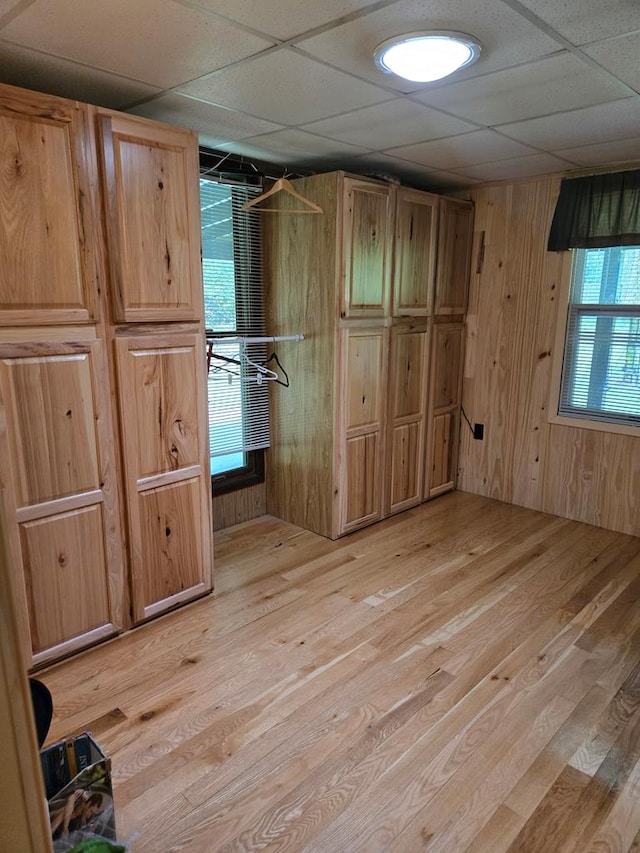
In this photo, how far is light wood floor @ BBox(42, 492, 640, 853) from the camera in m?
1.70

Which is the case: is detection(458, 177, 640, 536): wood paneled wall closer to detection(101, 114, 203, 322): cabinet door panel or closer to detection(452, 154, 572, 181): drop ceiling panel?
detection(452, 154, 572, 181): drop ceiling panel

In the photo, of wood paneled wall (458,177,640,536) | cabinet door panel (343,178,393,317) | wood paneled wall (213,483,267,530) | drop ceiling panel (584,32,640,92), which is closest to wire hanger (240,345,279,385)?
cabinet door panel (343,178,393,317)

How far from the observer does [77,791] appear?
1.48 meters

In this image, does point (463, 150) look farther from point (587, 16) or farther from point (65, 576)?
point (65, 576)

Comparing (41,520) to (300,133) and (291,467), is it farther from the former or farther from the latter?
(300,133)

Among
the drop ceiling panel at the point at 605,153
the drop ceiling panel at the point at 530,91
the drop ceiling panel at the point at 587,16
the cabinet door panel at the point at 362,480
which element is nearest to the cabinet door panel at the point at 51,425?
the cabinet door panel at the point at 362,480

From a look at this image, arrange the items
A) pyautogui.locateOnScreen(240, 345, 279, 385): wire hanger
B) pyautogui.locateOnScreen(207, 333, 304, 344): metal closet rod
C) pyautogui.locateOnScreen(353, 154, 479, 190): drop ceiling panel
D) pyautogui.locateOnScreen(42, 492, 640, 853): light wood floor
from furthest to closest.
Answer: pyautogui.locateOnScreen(240, 345, 279, 385): wire hanger < pyautogui.locateOnScreen(353, 154, 479, 190): drop ceiling panel < pyautogui.locateOnScreen(207, 333, 304, 344): metal closet rod < pyautogui.locateOnScreen(42, 492, 640, 853): light wood floor

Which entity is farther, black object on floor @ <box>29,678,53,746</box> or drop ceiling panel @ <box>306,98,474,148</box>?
drop ceiling panel @ <box>306,98,474,148</box>

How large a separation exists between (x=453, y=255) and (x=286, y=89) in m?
2.13

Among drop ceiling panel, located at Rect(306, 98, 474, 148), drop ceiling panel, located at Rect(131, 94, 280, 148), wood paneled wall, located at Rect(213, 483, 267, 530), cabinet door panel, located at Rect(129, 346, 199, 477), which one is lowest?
wood paneled wall, located at Rect(213, 483, 267, 530)

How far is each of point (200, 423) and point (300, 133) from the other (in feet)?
5.10

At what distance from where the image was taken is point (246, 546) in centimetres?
354

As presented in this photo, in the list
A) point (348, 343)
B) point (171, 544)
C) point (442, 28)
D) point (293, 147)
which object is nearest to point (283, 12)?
point (442, 28)

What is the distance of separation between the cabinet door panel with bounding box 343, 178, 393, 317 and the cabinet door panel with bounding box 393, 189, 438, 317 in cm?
11
